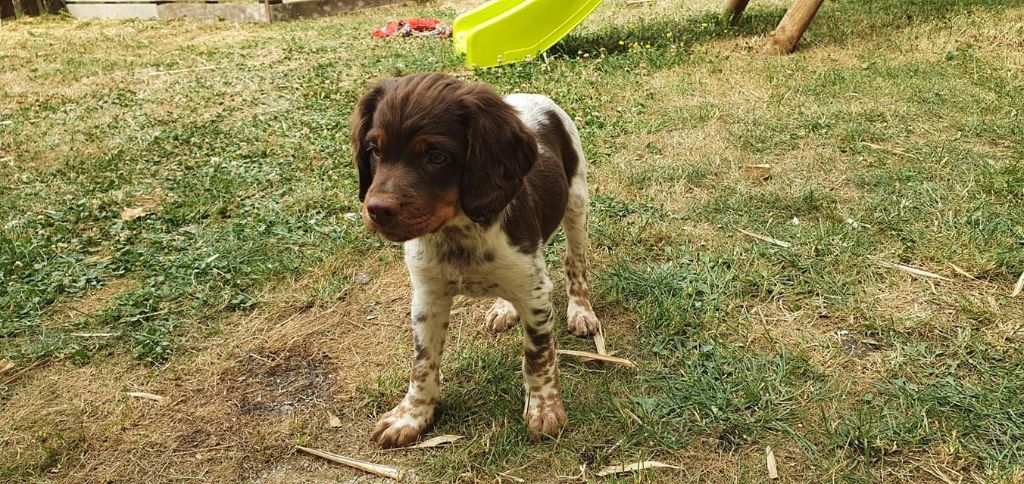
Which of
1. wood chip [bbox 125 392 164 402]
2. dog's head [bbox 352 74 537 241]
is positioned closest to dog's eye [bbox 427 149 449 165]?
dog's head [bbox 352 74 537 241]

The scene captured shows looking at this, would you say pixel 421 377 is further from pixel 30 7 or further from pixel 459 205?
pixel 30 7

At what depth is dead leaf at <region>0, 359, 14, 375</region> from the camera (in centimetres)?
315

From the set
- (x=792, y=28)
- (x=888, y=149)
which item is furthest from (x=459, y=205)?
(x=792, y=28)

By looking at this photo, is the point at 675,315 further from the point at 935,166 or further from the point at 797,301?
the point at 935,166

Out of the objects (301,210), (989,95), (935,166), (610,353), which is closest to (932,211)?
(935,166)

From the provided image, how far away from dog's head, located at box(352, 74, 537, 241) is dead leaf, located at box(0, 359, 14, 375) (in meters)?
2.19

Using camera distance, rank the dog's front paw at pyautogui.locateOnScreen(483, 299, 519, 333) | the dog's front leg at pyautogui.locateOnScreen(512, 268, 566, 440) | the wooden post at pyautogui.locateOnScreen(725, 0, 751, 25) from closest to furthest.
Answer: the dog's front leg at pyautogui.locateOnScreen(512, 268, 566, 440)
the dog's front paw at pyautogui.locateOnScreen(483, 299, 519, 333)
the wooden post at pyautogui.locateOnScreen(725, 0, 751, 25)

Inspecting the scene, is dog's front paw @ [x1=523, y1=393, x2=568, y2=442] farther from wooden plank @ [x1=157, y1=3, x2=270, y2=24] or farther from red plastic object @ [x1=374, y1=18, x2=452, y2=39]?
wooden plank @ [x1=157, y1=3, x2=270, y2=24]

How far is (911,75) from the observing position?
6.38 meters

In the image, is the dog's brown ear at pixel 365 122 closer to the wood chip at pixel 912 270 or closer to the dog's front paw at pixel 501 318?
the dog's front paw at pixel 501 318

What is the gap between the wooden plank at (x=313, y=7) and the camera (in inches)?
484

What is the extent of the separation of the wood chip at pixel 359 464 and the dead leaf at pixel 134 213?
8.94 feet

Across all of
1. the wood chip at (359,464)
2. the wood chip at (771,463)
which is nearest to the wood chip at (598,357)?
the wood chip at (771,463)

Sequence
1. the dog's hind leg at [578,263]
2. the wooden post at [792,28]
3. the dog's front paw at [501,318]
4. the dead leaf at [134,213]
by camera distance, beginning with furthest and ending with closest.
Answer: the wooden post at [792,28], the dead leaf at [134,213], the dog's front paw at [501,318], the dog's hind leg at [578,263]
